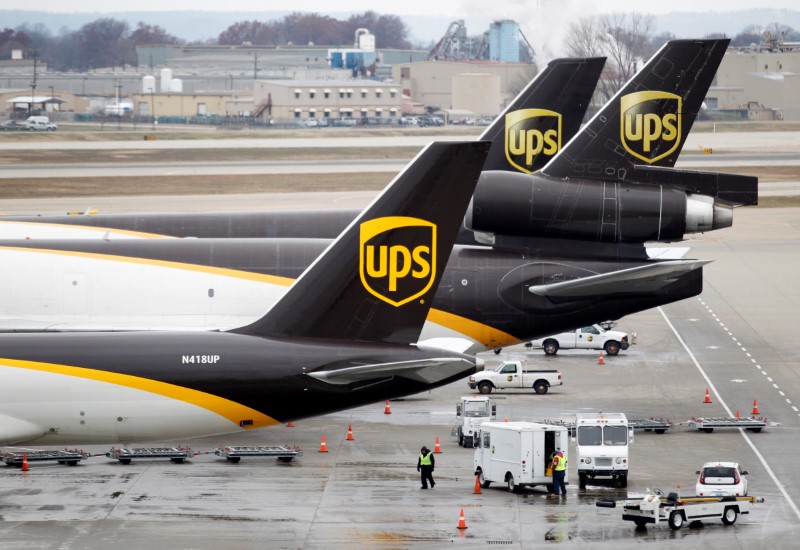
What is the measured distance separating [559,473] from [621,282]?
33.3 feet

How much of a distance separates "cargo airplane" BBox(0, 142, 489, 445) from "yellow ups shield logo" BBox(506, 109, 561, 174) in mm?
23605

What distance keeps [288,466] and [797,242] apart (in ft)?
210

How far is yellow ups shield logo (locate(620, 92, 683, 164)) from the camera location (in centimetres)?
4784

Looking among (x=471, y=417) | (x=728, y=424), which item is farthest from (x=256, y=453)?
(x=728, y=424)

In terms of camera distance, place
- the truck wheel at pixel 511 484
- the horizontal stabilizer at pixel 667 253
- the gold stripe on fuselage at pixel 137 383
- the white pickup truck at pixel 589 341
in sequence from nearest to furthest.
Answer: the gold stripe on fuselage at pixel 137 383, the truck wheel at pixel 511 484, the horizontal stabilizer at pixel 667 253, the white pickup truck at pixel 589 341

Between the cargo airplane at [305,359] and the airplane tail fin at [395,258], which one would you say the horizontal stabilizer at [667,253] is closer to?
the airplane tail fin at [395,258]

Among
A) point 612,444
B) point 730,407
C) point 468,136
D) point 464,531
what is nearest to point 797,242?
point 730,407

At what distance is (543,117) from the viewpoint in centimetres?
5434

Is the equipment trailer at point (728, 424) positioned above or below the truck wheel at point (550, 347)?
above

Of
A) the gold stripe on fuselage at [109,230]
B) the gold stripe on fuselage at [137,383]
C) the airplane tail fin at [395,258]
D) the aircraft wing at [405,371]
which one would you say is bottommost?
the gold stripe on fuselage at [137,383]

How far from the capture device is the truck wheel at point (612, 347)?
60.8m

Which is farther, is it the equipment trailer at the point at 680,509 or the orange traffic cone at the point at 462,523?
the equipment trailer at the point at 680,509

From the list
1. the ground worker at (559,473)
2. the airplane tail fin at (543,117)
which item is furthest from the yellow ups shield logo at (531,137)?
the ground worker at (559,473)

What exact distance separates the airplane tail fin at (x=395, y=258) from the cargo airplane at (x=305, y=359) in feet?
0.08
